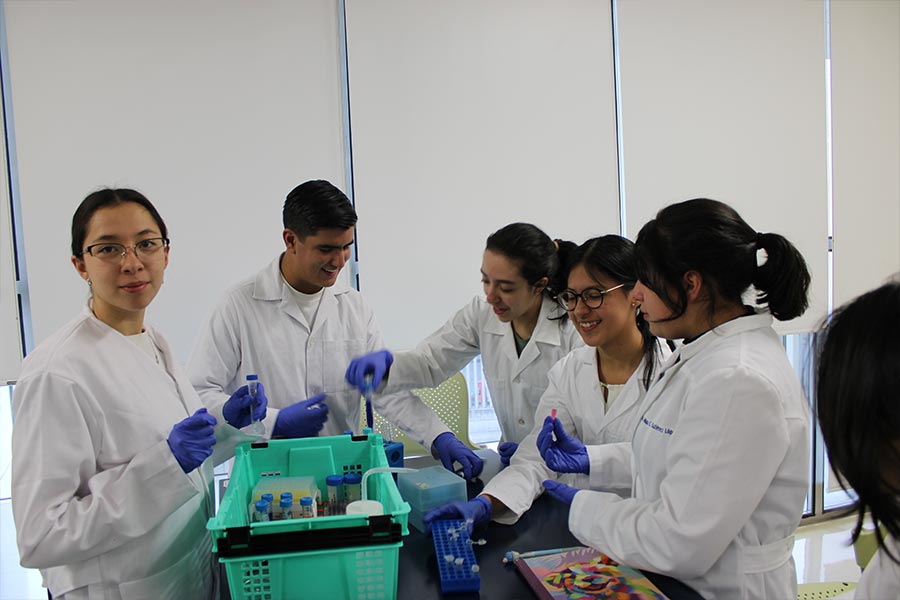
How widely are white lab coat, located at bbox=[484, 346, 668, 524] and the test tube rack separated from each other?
0.17m

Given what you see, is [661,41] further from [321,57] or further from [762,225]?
[321,57]

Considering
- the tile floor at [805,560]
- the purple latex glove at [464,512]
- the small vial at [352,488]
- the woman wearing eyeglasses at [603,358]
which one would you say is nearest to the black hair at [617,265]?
the woman wearing eyeglasses at [603,358]

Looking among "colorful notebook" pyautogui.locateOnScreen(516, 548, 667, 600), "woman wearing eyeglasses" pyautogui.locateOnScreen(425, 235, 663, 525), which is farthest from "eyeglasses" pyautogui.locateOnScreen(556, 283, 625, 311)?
"colorful notebook" pyautogui.locateOnScreen(516, 548, 667, 600)

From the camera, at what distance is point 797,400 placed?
115 centimetres

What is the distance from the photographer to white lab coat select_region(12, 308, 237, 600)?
3.81 feet

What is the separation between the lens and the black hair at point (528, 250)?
2.08 metres

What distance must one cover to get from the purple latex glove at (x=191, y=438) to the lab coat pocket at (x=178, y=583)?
23 centimetres

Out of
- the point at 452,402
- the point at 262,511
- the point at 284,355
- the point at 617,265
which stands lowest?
the point at 452,402

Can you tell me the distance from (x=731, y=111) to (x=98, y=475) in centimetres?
337

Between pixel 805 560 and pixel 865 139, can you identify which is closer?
pixel 805 560

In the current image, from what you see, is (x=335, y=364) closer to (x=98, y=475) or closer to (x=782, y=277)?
(x=98, y=475)

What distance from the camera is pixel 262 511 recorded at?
1.17 metres

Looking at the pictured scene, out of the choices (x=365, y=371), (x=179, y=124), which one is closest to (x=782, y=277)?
(x=365, y=371)

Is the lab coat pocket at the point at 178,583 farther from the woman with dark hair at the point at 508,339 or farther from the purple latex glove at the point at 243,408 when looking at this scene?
the woman with dark hair at the point at 508,339
